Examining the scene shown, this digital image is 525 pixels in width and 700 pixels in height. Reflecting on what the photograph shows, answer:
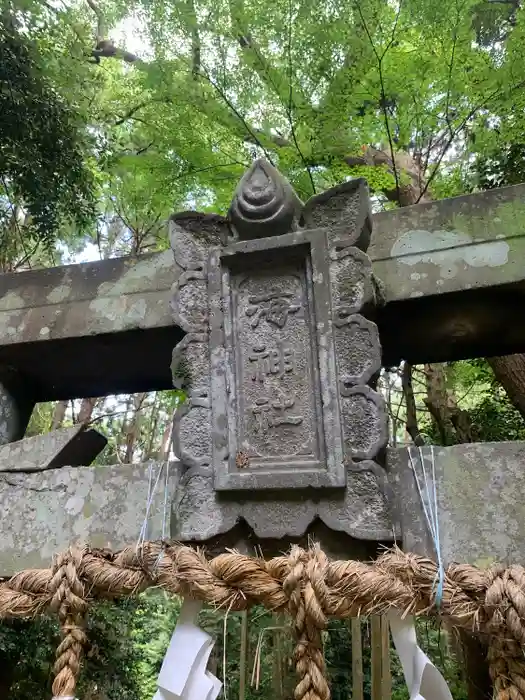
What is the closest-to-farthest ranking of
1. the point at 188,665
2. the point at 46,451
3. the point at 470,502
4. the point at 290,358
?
the point at 188,665 < the point at 470,502 < the point at 290,358 < the point at 46,451

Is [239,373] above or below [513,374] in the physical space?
below

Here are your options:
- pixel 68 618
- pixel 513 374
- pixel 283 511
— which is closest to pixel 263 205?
pixel 283 511

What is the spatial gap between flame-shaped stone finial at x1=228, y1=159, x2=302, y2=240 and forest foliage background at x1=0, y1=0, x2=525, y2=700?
1.75m

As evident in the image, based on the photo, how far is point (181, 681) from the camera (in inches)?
47.0

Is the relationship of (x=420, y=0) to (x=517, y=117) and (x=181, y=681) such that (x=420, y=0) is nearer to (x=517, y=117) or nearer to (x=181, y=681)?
(x=517, y=117)

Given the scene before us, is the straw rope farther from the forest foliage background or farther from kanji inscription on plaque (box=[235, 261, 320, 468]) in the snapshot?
the forest foliage background

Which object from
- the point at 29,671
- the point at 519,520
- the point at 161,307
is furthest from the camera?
the point at 29,671

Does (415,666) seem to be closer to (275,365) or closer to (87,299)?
(275,365)

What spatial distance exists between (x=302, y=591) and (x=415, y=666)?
29 centimetres

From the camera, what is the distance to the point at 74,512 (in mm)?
1747

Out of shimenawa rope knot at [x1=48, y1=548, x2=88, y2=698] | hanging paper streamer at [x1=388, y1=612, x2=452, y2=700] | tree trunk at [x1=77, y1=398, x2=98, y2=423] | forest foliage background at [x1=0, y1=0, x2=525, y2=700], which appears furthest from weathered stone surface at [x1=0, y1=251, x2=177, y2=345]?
tree trunk at [x1=77, y1=398, x2=98, y2=423]

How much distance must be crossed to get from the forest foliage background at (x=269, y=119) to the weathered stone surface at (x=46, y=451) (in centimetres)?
131

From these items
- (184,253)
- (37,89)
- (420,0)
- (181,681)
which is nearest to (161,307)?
(184,253)

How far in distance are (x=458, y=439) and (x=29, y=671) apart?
340 cm
